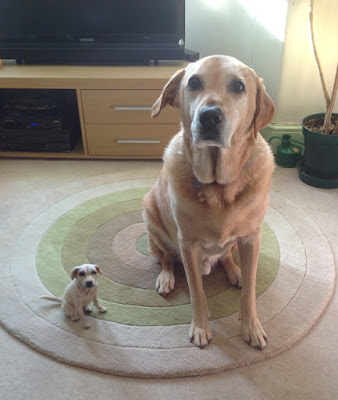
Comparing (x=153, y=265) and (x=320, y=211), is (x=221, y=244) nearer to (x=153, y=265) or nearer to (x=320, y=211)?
(x=153, y=265)

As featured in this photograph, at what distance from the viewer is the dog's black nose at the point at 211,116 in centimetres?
103

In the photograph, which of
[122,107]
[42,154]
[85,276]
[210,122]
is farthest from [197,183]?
[42,154]

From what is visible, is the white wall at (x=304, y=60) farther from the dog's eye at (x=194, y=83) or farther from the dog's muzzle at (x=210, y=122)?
the dog's muzzle at (x=210, y=122)

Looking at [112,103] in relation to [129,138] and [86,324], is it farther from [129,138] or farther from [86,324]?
[86,324]

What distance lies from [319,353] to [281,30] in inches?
72.7

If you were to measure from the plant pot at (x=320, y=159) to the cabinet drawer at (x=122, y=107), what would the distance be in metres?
0.82

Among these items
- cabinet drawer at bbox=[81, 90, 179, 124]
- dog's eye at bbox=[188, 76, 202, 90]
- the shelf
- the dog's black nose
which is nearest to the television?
cabinet drawer at bbox=[81, 90, 179, 124]

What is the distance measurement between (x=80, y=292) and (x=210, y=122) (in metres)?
0.74

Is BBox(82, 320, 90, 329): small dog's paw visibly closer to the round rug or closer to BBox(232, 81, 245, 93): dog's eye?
the round rug

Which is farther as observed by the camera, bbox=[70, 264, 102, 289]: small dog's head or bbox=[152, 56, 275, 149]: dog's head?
bbox=[70, 264, 102, 289]: small dog's head

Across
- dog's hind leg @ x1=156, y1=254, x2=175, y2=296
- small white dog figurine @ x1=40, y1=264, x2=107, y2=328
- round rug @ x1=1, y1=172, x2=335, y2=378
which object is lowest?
round rug @ x1=1, y1=172, x2=335, y2=378

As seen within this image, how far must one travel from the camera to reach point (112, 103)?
7.84 feet

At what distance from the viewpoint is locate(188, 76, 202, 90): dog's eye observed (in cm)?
112

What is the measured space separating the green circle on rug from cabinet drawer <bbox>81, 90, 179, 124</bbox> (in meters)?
0.59
